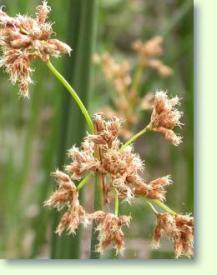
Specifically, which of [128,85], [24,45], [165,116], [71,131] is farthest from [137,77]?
[24,45]

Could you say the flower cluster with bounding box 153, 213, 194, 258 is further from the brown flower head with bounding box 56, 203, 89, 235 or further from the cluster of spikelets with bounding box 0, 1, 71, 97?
the cluster of spikelets with bounding box 0, 1, 71, 97

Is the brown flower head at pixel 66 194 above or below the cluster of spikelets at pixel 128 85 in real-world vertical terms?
below

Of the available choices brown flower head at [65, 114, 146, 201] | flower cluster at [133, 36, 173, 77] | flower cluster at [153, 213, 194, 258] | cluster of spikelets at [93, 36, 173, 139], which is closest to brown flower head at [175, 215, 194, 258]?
flower cluster at [153, 213, 194, 258]

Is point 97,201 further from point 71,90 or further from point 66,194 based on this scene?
point 71,90

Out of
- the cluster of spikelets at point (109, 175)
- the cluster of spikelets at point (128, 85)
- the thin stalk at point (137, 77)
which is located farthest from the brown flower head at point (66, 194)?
the thin stalk at point (137, 77)

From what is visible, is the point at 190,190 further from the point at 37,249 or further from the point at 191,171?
the point at 37,249

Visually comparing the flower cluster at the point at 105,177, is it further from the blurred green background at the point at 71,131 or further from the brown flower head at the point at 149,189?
the blurred green background at the point at 71,131

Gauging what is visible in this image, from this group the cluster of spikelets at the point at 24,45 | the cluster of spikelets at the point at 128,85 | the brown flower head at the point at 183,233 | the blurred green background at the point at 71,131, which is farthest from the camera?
the cluster of spikelets at the point at 128,85
